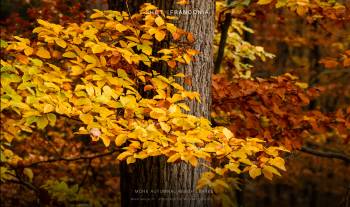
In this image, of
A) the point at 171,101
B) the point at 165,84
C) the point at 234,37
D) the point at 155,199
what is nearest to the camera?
the point at 171,101

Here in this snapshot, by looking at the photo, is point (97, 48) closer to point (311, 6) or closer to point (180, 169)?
point (180, 169)

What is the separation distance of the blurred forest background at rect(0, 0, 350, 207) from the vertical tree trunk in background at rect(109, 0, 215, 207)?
0.55 metres

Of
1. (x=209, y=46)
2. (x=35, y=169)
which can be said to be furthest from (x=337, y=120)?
(x=35, y=169)

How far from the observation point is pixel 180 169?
3.36 metres

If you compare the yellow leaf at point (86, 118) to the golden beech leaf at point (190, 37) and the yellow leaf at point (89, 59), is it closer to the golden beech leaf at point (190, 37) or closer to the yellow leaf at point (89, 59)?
the yellow leaf at point (89, 59)

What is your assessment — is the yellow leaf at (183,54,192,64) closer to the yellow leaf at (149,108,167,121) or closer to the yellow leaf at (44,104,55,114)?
the yellow leaf at (149,108,167,121)

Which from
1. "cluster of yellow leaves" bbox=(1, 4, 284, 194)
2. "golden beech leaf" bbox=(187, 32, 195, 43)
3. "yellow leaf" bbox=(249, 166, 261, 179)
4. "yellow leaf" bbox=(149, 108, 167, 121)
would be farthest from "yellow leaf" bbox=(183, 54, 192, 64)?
"yellow leaf" bbox=(249, 166, 261, 179)

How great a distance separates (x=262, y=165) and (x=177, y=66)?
1245mm

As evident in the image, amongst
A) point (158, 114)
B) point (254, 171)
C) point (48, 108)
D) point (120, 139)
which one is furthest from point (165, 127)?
point (48, 108)

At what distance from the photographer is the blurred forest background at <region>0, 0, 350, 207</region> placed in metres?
4.78

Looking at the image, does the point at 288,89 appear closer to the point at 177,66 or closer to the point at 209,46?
the point at 209,46

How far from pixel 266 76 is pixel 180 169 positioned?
7.35 metres

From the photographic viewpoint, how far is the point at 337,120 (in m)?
3.92

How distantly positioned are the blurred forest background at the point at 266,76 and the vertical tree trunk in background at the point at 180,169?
21.8 inches
